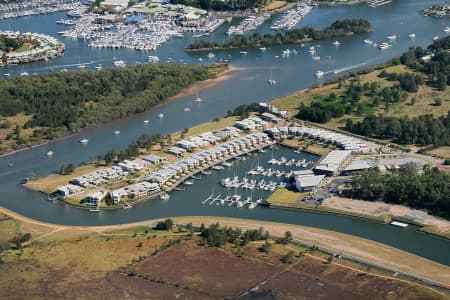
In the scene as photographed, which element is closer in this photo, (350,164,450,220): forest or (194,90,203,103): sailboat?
(350,164,450,220): forest

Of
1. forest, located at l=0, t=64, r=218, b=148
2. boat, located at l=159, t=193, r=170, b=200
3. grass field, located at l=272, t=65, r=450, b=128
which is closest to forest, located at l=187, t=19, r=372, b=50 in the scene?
forest, located at l=0, t=64, r=218, b=148

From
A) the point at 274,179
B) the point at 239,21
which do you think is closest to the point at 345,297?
the point at 274,179

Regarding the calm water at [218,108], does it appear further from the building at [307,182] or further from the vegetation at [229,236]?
the vegetation at [229,236]

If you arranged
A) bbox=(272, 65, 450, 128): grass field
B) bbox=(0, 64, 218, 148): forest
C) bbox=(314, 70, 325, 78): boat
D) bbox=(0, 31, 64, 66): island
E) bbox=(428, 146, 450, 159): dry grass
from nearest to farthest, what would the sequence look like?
1. bbox=(428, 146, 450, 159): dry grass
2. bbox=(272, 65, 450, 128): grass field
3. bbox=(0, 64, 218, 148): forest
4. bbox=(314, 70, 325, 78): boat
5. bbox=(0, 31, 64, 66): island

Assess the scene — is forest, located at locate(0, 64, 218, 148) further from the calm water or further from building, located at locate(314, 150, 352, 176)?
building, located at locate(314, 150, 352, 176)

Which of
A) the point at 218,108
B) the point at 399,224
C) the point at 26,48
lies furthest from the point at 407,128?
the point at 26,48

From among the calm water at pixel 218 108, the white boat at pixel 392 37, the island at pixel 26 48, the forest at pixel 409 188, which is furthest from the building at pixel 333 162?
the island at pixel 26 48

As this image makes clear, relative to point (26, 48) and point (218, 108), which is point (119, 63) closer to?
point (26, 48)
